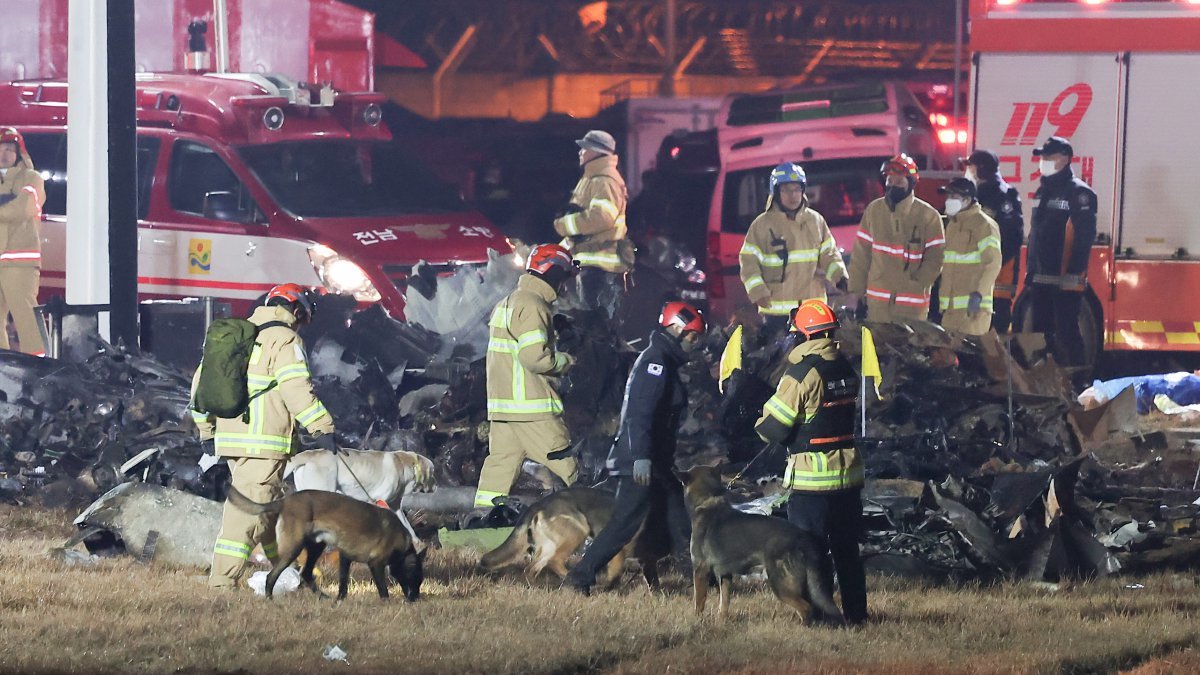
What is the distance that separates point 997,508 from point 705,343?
3727 millimetres

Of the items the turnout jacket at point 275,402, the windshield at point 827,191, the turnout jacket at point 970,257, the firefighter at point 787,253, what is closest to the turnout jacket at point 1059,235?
the turnout jacket at point 970,257

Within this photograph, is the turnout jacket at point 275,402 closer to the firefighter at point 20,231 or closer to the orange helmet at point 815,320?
the orange helmet at point 815,320

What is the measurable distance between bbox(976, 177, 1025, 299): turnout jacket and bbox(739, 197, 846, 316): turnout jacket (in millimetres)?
1430

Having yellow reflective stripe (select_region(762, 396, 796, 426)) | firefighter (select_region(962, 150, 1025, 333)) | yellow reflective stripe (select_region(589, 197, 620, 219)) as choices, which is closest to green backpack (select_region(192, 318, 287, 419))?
yellow reflective stripe (select_region(762, 396, 796, 426))

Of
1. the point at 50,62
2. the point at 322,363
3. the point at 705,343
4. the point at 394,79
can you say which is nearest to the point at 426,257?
the point at 322,363

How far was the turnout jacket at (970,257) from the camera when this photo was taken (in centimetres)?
1375

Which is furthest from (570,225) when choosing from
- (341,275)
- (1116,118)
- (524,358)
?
(1116,118)

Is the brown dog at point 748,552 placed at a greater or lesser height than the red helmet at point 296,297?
lesser

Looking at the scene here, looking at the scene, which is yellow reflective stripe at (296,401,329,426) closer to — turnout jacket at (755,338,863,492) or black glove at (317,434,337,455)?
black glove at (317,434,337,455)

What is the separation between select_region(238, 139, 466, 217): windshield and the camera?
14742mm

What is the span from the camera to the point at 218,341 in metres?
8.94

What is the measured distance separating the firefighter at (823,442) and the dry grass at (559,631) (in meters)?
0.34

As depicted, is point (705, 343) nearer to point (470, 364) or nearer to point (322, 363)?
point (470, 364)

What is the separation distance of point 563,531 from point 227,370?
1.80 meters
